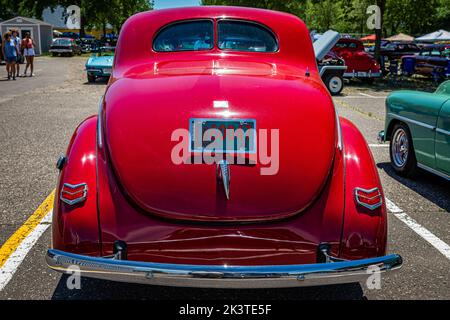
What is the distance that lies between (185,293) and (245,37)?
2.07 meters

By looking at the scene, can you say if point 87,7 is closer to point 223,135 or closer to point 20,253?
point 20,253

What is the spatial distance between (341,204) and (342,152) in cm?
37

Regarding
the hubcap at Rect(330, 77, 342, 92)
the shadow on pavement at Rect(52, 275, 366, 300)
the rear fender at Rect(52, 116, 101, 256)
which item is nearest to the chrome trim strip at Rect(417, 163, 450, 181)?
the shadow on pavement at Rect(52, 275, 366, 300)

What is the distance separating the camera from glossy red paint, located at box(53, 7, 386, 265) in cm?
255

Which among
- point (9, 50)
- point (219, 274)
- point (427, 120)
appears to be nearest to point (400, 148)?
point (427, 120)

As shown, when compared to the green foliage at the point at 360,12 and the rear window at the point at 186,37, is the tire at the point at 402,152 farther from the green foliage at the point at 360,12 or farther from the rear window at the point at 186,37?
the green foliage at the point at 360,12

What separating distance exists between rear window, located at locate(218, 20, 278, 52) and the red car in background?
14.1 metres

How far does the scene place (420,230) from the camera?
13.7ft

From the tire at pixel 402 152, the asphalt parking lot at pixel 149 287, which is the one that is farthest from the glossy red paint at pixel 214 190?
the tire at pixel 402 152

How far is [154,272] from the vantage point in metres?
2.28

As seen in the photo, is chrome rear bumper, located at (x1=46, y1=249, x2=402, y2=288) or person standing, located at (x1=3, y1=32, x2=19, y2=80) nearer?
chrome rear bumper, located at (x1=46, y1=249, x2=402, y2=288)

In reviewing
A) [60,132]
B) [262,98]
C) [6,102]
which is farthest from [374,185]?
[6,102]

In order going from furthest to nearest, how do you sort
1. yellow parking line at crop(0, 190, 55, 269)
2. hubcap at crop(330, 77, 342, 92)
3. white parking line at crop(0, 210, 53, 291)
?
hubcap at crop(330, 77, 342, 92) → yellow parking line at crop(0, 190, 55, 269) → white parking line at crop(0, 210, 53, 291)

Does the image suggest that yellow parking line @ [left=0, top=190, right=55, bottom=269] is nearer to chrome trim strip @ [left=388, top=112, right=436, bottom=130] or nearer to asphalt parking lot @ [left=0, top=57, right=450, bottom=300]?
asphalt parking lot @ [left=0, top=57, right=450, bottom=300]
